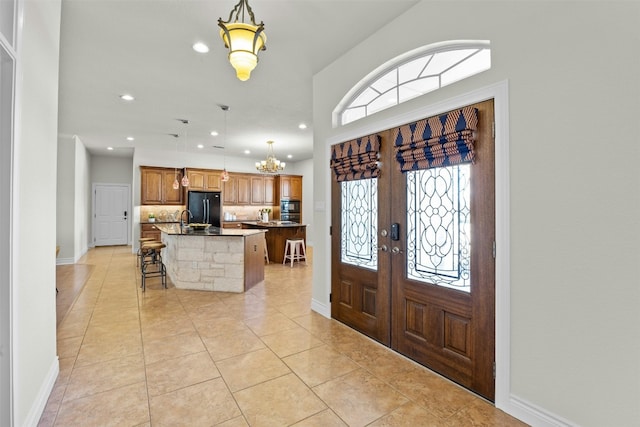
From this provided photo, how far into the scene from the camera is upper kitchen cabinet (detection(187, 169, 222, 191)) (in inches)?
357

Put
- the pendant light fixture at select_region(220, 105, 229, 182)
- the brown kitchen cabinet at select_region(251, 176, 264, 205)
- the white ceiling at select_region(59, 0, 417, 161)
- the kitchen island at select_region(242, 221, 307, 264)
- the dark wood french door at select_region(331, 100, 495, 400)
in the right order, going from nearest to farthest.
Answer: the dark wood french door at select_region(331, 100, 495, 400), the white ceiling at select_region(59, 0, 417, 161), the pendant light fixture at select_region(220, 105, 229, 182), the kitchen island at select_region(242, 221, 307, 264), the brown kitchen cabinet at select_region(251, 176, 264, 205)

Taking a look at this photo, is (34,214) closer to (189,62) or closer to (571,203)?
(189,62)

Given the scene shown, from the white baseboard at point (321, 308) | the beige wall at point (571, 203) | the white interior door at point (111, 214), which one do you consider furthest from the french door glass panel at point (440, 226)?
the white interior door at point (111, 214)

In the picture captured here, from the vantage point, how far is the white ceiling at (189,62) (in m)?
2.69

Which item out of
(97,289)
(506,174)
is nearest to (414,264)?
(506,174)

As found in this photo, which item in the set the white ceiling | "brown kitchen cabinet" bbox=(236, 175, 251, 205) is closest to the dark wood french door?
the white ceiling

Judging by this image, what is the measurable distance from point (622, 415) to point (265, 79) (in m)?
4.46

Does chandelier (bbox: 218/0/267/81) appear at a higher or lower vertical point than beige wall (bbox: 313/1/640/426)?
higher

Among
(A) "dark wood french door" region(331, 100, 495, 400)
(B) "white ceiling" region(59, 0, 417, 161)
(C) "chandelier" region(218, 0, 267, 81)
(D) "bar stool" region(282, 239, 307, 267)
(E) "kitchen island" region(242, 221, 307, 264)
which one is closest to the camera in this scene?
(C) "chandelier" region(218, 0, 267, 81)

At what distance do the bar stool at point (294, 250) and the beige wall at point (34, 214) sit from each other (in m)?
4.92

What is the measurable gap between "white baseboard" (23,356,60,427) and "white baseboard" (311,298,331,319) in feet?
8.31

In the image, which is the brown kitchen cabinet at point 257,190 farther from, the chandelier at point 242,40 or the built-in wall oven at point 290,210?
the chandelier at point 242,40

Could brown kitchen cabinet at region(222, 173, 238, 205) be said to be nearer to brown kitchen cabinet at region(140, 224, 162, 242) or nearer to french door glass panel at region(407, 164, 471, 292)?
brown kitchen cabinet at region(140, 224, 162, 242)

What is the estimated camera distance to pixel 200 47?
3.29 metres
